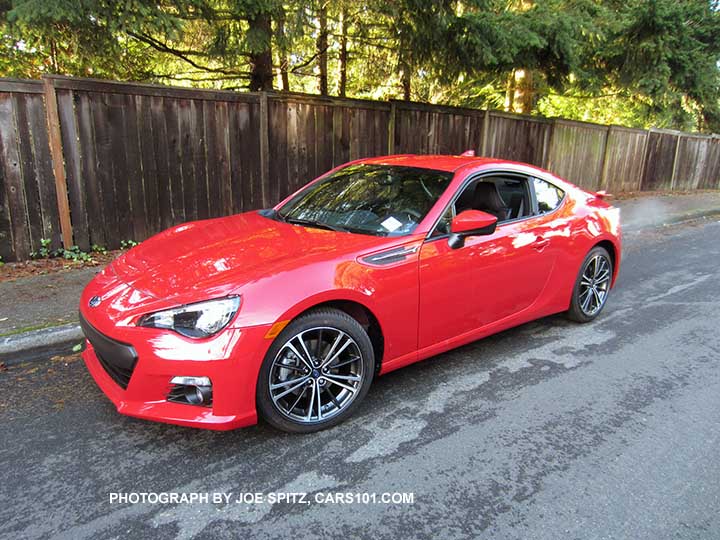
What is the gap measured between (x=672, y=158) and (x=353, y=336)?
16742 mm

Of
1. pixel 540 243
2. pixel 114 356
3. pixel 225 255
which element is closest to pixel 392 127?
pixel 540 243

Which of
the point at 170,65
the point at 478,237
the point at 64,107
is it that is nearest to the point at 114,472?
the point at 478,237

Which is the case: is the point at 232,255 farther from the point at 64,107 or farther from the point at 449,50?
the point at 449,50

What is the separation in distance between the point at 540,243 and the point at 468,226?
1001 millimetres

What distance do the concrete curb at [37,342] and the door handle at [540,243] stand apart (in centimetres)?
381

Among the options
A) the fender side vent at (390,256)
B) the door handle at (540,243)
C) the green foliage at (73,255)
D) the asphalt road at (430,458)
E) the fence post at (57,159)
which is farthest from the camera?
the green foliage at (73,255)

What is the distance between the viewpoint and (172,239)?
3.66 metres

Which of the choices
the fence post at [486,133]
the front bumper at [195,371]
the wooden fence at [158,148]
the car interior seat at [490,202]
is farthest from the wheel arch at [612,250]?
the fence post at [486,133]

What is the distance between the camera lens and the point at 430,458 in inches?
109

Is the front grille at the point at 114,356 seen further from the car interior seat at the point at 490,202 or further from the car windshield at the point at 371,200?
the car interior seat at the point at 490,202

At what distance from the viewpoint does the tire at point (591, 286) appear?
4.62 metres

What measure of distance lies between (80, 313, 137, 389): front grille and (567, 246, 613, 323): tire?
366 centimetres

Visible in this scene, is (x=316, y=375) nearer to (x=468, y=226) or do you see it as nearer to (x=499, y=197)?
(x=468, y=226)

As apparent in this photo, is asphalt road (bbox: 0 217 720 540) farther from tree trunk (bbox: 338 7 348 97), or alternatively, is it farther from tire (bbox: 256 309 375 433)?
tree trunk (bbox: 338 7 348 97)
